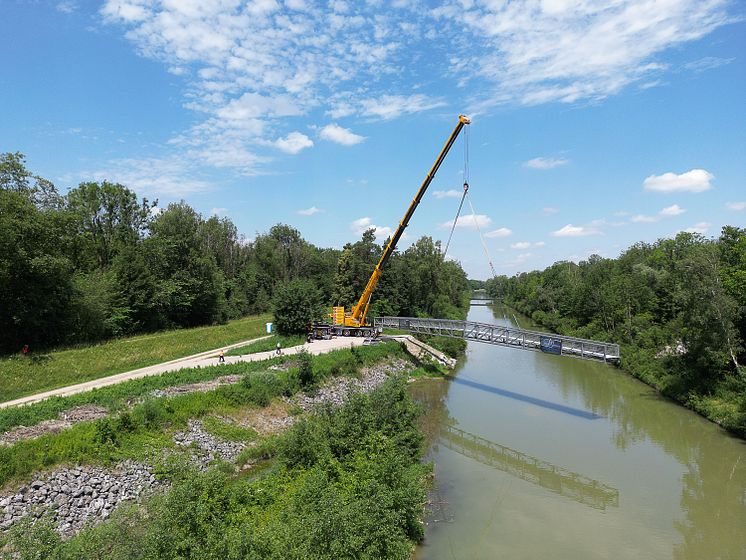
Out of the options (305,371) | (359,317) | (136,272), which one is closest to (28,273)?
(136,272)

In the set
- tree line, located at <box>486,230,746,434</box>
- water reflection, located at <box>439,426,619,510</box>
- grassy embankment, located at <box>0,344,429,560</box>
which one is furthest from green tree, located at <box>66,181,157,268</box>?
tree line, located at <box>486,230,746,434</box>

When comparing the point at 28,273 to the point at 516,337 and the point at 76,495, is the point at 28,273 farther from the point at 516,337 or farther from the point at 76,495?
the point at 516,337

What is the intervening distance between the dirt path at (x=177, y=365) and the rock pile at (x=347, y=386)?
3388 mm

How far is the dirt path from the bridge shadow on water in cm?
931

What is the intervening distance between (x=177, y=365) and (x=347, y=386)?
431 inches

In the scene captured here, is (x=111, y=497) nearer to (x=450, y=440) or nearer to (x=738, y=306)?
(x=450, y=440)

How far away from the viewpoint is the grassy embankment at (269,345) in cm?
3328

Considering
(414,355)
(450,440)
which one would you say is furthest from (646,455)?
(414,355)

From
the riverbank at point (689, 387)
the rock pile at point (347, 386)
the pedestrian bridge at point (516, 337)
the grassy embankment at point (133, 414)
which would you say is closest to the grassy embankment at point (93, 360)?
the grassy embankment at point (133, 414)

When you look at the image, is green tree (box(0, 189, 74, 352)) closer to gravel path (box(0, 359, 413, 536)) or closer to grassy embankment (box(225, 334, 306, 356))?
grassy embankment (box(225, 334, 306, 356))

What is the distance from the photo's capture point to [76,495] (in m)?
13.7

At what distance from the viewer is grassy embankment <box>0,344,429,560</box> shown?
9328 millimetres

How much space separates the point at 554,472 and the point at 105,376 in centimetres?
2407

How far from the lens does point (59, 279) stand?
29.7 meters
